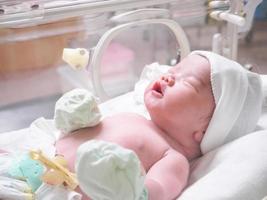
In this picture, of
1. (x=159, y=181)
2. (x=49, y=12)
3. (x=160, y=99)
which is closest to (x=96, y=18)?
(x=49, y=12)

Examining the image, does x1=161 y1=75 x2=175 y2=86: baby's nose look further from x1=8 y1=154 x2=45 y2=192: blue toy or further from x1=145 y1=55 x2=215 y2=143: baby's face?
x1=8 y1=154 x2=45 y2=192: blue toy

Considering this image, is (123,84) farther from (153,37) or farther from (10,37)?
(10,37)

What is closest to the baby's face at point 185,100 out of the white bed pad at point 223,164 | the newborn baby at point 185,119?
the newborn baby at point 185,119

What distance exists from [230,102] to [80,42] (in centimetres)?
76

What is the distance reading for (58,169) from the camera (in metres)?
1.04

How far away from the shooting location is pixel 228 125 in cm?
125

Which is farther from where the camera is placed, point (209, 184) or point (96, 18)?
point (96, 18)

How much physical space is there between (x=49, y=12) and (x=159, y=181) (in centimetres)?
64

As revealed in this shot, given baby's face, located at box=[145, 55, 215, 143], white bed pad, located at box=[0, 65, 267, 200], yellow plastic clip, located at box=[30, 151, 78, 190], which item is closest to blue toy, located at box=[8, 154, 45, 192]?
yellow plastic clip, located at box=[30, 151, 78, 190]

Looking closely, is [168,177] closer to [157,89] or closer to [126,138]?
[126,138]

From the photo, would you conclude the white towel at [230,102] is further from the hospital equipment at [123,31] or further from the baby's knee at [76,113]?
the baby's knee at [76,113]

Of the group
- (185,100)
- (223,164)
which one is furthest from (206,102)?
(223,164)

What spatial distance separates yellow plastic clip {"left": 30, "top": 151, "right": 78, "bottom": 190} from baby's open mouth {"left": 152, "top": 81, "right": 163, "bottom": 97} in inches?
13.9

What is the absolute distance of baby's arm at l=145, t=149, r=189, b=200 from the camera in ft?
3.43
